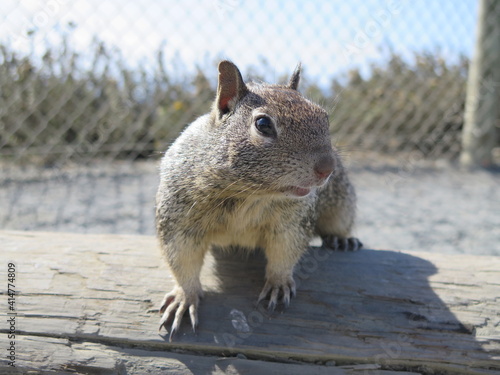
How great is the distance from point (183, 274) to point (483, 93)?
5.64m

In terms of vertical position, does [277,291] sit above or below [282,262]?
below

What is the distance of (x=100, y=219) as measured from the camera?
4.23 metres

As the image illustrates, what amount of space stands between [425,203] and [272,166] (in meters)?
4.02

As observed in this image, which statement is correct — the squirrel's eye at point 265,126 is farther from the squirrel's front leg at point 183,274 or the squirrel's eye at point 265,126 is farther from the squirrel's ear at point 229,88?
the squirrel's front leg at point 183,274

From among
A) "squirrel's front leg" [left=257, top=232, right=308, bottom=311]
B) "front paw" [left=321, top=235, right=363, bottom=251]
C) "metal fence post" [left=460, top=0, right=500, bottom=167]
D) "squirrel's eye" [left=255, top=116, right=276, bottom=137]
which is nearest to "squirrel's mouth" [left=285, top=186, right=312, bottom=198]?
"squirrel's eye" [left=255, top=116, right=276, bottom=137]

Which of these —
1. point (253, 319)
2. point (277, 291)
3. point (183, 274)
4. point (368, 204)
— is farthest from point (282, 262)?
point (368, 204)

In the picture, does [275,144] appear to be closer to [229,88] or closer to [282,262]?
[229,88]

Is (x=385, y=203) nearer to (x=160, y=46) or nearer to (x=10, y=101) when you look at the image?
(x=160, y=46)

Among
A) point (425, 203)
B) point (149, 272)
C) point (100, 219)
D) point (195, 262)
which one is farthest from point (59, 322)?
point (425, 203)

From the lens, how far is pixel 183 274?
2.13 metres

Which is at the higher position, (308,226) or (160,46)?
(160,46)

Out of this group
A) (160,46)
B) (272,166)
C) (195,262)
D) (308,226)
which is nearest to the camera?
(272,166)

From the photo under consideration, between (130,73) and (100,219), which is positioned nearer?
(100,219)

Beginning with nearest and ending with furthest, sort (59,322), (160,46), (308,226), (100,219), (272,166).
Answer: (272,166) < (59,322) < (308,226) < (100,219) < (160,46)
